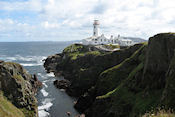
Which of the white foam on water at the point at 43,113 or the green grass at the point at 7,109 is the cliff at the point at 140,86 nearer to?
the white foam on water at the point at 43,113

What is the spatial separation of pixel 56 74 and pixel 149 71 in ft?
211

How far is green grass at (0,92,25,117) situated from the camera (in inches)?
1323

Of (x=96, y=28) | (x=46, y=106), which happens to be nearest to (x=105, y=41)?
(x=96, y=28)

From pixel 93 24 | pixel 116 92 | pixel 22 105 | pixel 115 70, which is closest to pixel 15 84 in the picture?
pixel 22 105

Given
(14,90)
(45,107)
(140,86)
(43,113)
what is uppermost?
(140,86)

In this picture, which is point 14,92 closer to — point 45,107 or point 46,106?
point 45,107

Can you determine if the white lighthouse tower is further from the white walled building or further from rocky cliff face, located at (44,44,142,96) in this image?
rocky cliff face, located at (44,44,142,96)

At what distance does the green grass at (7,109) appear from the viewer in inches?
1323

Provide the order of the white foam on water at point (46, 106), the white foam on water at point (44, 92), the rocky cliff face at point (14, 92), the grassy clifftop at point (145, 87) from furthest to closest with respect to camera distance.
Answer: the white foam on water at point (44, 92) → the white foam on water at point (46, 106) → the rocky cliff face at point (14, 92) → the grassy clifftop at point (145, 87)

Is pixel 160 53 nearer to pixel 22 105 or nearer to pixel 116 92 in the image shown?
pixel 116 92

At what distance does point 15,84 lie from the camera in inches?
1740

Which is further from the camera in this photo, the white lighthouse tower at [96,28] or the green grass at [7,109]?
the white lighthouse tower at [96,28]

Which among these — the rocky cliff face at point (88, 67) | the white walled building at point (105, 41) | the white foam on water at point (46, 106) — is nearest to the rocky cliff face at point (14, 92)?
the white foam on water at point (46, 106)

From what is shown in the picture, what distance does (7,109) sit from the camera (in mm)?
36844
